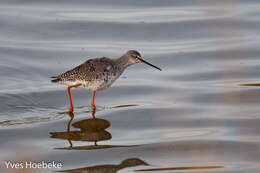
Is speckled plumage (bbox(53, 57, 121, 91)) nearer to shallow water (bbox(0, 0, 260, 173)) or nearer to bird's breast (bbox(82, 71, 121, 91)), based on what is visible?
bird's breast (bbox(82, 71, 121, 91))

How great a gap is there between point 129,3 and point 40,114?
7.14 m

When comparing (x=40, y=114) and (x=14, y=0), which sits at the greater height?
(x=14, y=0)

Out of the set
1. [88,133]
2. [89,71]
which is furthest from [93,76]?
[88,133]

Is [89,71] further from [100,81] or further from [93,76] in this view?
[100,81]

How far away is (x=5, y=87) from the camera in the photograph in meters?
10.3

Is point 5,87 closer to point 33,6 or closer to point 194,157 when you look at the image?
point 194,157

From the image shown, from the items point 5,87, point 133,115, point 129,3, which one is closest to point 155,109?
point 133,115

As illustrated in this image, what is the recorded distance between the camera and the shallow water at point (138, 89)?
24.7 feet

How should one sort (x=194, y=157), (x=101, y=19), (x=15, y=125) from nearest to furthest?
1. (x=194, y=157)
2. (x=15, y=125)
3. (x=101, y=19)

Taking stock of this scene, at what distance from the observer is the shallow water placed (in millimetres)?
7527

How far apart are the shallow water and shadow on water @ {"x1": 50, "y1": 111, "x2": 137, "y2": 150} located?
0.01m

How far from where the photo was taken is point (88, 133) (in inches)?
333

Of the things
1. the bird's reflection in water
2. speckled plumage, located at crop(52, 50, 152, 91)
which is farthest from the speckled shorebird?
the bird's reflection in water

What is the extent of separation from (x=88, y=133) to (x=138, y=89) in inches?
91.8
